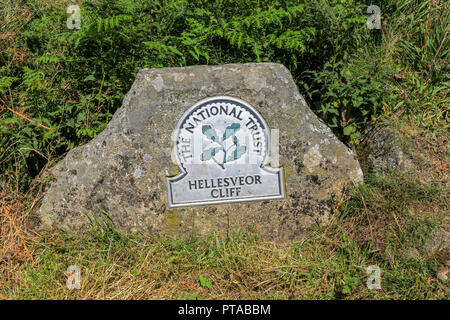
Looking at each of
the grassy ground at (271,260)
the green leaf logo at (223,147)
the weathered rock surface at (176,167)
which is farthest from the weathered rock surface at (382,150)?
the green leaf logo at (223,147)

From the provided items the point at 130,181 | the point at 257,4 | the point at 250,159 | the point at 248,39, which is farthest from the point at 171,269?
the point at 257,4

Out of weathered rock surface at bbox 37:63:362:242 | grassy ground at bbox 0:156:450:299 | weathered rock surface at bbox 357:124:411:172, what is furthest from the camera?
weathered rock surface at bbox 357:124:411:172

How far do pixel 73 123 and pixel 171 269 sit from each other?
1.57 m

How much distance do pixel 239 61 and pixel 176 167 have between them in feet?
4.00

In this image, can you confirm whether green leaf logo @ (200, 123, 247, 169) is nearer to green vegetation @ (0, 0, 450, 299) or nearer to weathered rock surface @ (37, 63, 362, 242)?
weathered rock surface @ (37, 63, 362, 242)

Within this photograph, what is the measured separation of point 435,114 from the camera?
3.79 meters

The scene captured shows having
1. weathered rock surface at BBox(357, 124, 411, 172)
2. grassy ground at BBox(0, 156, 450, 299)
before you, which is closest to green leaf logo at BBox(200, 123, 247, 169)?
grassy ground at BBox(0, 156, 450, 299)

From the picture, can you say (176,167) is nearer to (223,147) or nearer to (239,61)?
(223,147)

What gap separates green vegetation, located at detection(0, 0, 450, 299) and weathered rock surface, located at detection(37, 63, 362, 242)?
14 centimetres

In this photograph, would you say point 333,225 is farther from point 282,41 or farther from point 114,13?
point 114,13

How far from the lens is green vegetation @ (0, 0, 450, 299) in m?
2.85

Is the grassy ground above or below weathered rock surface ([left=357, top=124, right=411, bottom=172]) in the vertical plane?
below

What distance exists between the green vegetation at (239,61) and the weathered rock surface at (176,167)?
14 cm

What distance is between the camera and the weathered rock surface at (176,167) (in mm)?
3068
